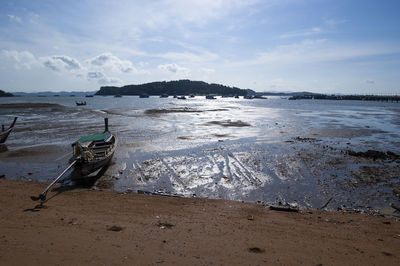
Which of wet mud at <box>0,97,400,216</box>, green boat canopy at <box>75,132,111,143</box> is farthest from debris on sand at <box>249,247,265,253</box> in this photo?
green boat canopy at <box>75,132,111,143</box>

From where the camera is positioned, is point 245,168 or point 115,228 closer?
point 115,228

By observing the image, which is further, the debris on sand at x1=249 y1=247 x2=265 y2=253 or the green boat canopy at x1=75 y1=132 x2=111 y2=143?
the green boat canopy at x1=75 y1=132 x2=111 y2=143

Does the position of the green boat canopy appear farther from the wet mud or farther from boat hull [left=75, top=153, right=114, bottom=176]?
boat hull [left=75, top=153, right=114, bottom=176]

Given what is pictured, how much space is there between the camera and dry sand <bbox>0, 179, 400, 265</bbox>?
20.5 ft

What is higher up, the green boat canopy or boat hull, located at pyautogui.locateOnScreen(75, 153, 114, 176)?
the green boat canopy

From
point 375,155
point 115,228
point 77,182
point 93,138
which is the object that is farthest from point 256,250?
point 375,155

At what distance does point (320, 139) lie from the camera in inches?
1038

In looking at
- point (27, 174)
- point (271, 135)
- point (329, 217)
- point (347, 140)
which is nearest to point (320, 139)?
point (347, 140)

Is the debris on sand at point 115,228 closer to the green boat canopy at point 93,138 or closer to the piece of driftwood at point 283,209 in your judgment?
the piece of driftwood at point 283,209

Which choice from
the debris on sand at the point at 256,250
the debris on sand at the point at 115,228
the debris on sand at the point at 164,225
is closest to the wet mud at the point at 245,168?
the debris on sand at the point at 164,225

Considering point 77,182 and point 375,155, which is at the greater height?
point 375,155

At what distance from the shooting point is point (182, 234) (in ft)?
24.6

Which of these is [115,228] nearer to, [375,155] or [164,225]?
[164,225]

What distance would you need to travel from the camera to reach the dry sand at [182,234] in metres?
6.24
